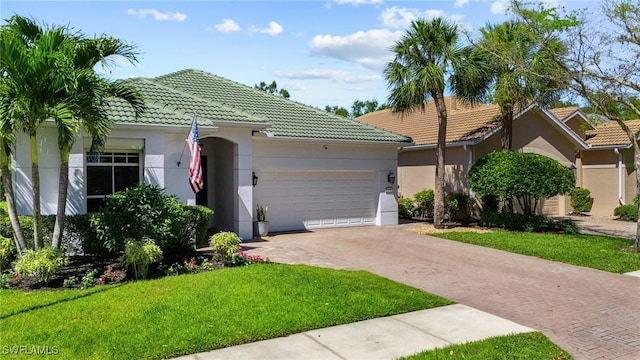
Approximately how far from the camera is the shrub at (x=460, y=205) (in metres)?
19.9

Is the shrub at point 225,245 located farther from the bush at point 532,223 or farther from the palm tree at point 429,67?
the bush at point 532,223

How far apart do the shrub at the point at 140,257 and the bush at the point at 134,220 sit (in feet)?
2.83

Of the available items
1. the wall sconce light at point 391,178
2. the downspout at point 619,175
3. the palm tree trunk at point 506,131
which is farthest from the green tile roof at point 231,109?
the downspout at point 619,175

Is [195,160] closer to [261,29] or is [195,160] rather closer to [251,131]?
[251,131]

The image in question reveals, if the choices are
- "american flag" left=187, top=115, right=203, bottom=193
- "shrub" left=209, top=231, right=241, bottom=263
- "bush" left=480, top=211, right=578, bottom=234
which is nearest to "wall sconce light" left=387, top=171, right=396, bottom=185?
"bush" left=480, top=211, right=578, bottom=234

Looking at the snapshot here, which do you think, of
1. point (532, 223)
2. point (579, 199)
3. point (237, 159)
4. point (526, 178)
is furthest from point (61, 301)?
point (579, 199)

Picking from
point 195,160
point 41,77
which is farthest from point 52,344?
point 195,160

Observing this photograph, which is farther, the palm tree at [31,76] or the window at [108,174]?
the window at [108,174]

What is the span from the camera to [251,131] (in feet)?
49.0

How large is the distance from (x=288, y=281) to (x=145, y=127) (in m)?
6.30

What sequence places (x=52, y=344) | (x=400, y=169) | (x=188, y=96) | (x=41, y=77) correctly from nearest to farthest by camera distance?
(x=52, y=344) < (x=41, y=77) < (x=188, y=96) < (x=400, y=169)

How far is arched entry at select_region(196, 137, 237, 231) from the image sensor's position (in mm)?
15462

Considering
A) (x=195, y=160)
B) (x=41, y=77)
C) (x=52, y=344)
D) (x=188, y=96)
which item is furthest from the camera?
(x=188, y=96)

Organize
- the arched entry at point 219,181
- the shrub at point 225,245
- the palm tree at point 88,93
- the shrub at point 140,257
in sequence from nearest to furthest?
the palm tree at point 88,93
the shrub at point 140,257
the shrub at point 225,245
the arched entry at point 219,181
